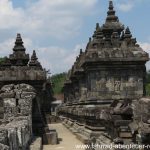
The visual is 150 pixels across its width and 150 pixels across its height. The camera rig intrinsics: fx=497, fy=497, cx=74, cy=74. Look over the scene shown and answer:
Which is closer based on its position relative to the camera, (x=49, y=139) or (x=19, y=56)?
(x=49, y=139)

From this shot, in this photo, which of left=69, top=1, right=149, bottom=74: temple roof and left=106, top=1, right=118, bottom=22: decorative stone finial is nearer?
left=69, top=1, right=149, bottom=74: temple roof

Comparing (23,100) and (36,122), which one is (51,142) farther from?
(23,100)

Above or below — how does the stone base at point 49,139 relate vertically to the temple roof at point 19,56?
below

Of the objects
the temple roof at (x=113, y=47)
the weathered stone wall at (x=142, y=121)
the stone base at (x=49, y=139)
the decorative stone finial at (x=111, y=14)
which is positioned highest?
the decorative stone finial at (x=111, y=14)

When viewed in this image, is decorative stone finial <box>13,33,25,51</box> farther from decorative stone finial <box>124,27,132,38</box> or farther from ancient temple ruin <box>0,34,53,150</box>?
decorative stone finial <box>124,27,132,38</box>

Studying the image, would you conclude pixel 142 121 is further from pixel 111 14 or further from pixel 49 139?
pixel 111 14

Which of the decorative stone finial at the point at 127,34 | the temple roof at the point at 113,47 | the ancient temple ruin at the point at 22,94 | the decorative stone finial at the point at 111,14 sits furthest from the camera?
the decorative stone finial at the point at 111,14

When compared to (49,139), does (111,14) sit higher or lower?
higher

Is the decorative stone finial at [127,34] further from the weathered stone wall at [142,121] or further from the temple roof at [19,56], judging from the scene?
the weathered stone wall at [142,121]

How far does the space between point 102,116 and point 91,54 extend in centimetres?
516

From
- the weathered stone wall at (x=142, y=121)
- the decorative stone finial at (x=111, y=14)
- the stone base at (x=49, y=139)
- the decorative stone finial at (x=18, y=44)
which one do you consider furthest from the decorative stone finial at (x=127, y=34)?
the weathered stone wall at (x=142, y=121)

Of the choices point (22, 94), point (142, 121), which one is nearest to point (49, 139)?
point (22, 94)

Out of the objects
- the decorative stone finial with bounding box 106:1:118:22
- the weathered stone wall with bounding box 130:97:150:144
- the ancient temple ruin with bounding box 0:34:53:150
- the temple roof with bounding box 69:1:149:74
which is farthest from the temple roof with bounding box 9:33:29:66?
the weathered stone wall with bounding box 130:97:150:144

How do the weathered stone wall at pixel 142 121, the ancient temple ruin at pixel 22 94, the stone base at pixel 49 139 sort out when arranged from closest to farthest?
the weathered stone wall at pixel 142 121, the ancient temple ruin at pixel 22 94, the stone base at pixel 49 139
